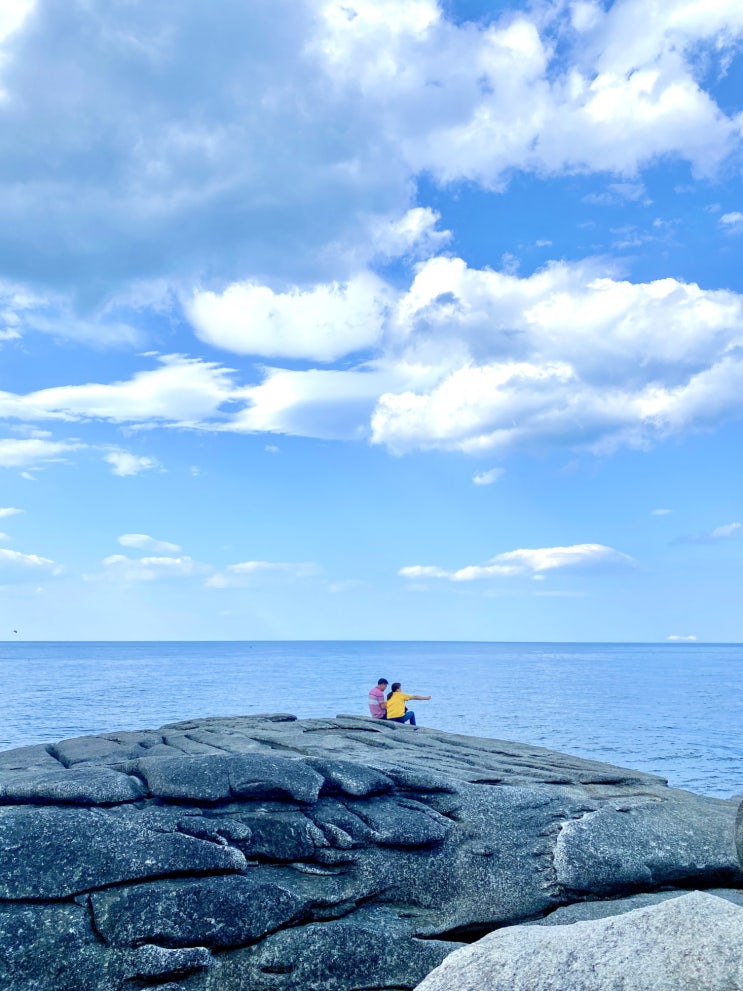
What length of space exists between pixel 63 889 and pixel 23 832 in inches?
43.5

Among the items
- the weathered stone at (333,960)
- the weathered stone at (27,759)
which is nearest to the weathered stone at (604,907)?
the weathered stone at (333,960)

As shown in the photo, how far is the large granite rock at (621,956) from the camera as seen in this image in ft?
22.6

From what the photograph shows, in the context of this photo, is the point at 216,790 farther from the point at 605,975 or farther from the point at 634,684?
the point at 634,684

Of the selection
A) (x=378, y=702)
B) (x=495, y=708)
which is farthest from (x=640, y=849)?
(x=495, y=708)

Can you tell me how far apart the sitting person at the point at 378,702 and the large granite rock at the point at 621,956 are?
19.5 meters

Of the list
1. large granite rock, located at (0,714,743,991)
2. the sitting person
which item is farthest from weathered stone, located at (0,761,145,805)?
the sitting person

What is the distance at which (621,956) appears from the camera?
7.17 metres

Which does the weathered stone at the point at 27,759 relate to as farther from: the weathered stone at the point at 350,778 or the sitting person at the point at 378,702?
the sitting person at the point at 378,702

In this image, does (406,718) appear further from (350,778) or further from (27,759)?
(350,778)

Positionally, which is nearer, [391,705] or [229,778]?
[229,778]

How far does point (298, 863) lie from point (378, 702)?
49.5 ft

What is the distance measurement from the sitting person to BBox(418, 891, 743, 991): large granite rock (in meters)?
19.5

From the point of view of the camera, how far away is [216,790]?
1328 centimetres

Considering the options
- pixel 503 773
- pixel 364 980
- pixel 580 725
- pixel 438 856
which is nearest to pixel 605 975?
pixel 364 980
